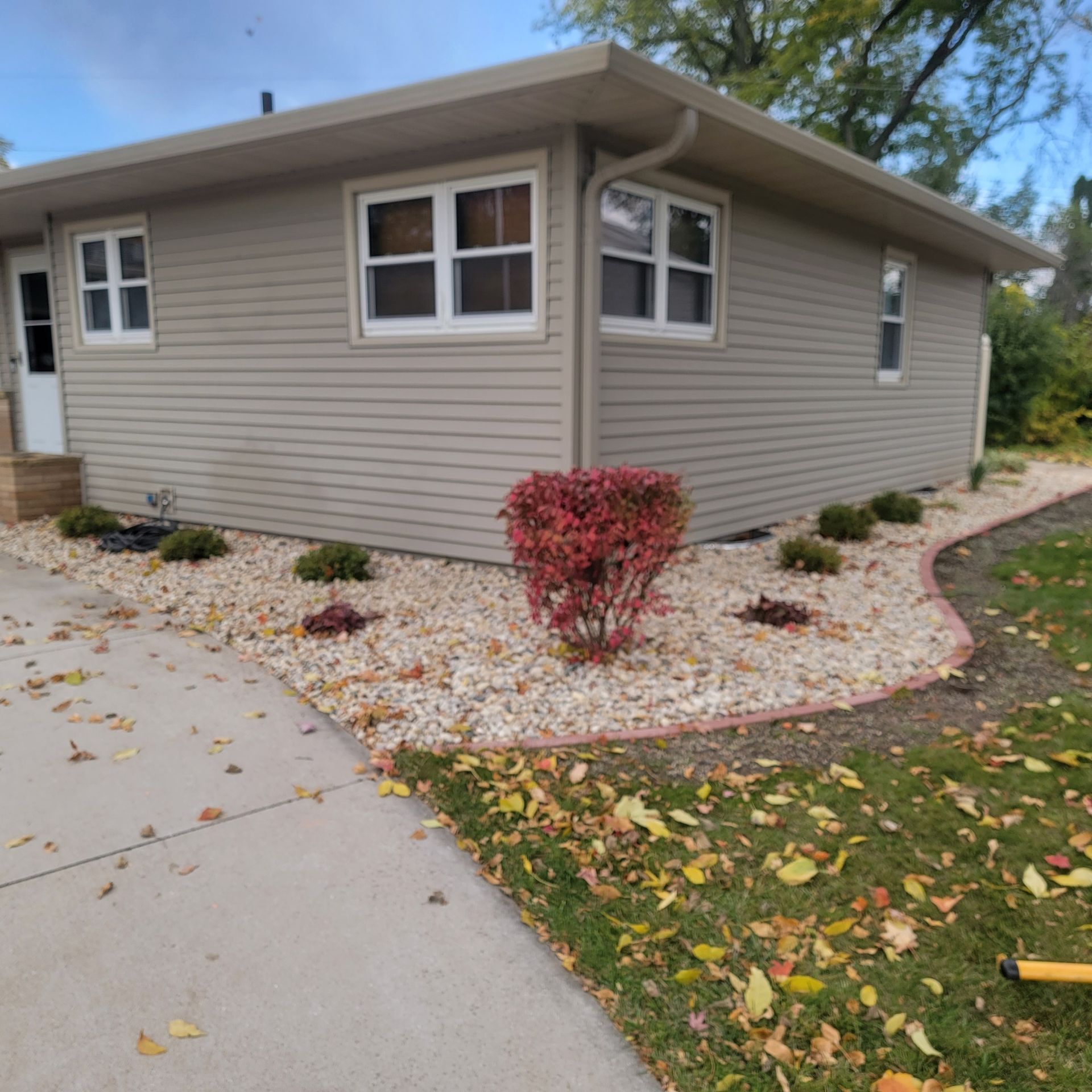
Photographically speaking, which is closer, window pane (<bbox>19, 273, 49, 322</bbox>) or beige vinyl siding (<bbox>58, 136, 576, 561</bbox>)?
beige vinyl siding (<bbox>58, 136, 576, 561</bbox>)

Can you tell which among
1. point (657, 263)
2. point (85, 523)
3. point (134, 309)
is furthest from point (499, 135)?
point (85, 523)

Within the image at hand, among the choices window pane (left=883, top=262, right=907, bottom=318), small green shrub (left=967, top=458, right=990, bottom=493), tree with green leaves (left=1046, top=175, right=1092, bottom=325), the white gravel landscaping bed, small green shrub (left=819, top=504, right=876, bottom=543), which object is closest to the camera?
the white gravel landscaping bed

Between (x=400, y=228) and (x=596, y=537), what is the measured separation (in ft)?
11.6

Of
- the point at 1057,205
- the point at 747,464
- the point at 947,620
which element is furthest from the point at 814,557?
the point at 1057,205

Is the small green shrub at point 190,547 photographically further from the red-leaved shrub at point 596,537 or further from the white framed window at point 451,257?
the red-leaved shrub at point 596,537

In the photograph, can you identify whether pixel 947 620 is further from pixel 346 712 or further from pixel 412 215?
pixel 412 215

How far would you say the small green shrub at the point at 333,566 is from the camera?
20.4 ft

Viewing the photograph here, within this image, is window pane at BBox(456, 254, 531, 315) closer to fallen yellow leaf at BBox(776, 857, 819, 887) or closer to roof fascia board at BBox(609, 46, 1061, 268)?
roof fascia board at BBox(609, 46, 1061, 268)

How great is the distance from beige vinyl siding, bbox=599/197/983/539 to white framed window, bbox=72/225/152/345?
4.76 meters

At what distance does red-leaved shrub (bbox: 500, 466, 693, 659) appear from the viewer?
4277 millimetres

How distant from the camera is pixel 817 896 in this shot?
274 cm

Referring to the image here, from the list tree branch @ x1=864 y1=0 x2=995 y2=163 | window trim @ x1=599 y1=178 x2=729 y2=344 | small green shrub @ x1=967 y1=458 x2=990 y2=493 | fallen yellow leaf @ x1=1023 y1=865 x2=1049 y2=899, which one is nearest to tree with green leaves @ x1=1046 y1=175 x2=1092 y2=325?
tree branch @ x1=864 y1=0 x2=995 y2=163

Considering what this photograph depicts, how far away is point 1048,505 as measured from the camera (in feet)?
33.0

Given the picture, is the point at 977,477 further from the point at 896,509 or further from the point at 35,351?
the point at 35,351
